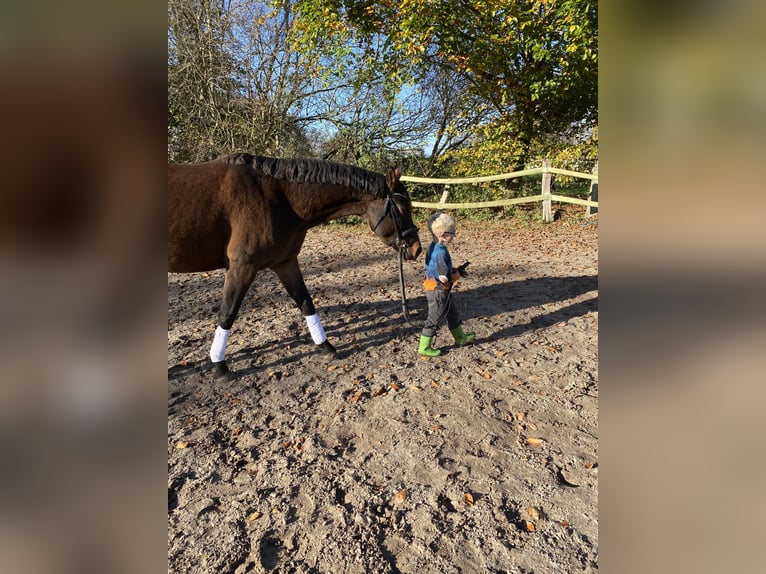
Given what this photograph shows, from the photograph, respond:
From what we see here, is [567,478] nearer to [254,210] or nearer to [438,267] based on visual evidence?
[438,267]

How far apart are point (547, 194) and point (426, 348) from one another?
9301 millimetres

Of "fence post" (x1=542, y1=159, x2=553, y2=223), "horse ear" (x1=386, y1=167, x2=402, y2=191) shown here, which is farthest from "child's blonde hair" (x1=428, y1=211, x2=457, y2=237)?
"fence post" (x1=542, y1=159, x2=553, y2=223)

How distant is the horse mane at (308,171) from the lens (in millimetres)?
3855

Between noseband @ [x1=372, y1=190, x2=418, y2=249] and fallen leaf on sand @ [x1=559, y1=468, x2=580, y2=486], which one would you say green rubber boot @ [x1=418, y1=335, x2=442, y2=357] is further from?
fallen leaf on sand @ [x1=559, y1=468, x2=580, y2=486]

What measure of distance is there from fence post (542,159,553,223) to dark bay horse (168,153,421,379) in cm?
915

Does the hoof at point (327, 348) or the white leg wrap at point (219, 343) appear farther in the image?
the hoof at point (327, 348)

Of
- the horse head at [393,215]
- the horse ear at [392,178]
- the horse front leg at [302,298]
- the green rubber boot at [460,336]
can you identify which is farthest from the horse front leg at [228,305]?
the green rubber boot at [460,336]

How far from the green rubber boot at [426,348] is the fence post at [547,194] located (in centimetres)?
914

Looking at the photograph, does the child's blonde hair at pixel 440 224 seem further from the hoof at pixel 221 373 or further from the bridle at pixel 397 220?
the hoof at pixel 221 373

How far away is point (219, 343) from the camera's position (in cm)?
392

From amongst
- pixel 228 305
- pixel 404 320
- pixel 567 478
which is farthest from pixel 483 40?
pixel 567 478
